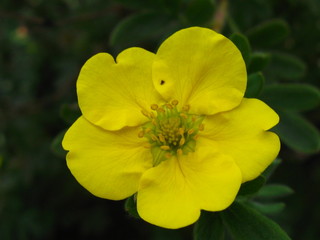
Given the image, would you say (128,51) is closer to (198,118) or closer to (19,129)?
(198,118)

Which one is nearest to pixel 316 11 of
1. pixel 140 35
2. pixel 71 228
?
pixel 140 35

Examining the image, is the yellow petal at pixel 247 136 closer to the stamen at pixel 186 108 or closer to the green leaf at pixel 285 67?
the stamen at pixel 186 108

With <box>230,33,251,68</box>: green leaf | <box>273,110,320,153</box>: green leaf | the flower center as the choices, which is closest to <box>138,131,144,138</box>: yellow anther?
the flower center

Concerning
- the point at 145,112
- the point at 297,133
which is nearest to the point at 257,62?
the point at 145,112

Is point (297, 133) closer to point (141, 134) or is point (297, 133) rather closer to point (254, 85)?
point (254, 85)

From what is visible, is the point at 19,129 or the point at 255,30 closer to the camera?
the point at 255,30

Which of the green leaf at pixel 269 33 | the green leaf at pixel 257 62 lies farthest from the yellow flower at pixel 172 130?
the green leaf at pixel 269 33

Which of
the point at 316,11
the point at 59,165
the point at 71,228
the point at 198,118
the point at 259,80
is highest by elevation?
the point at 259,80
